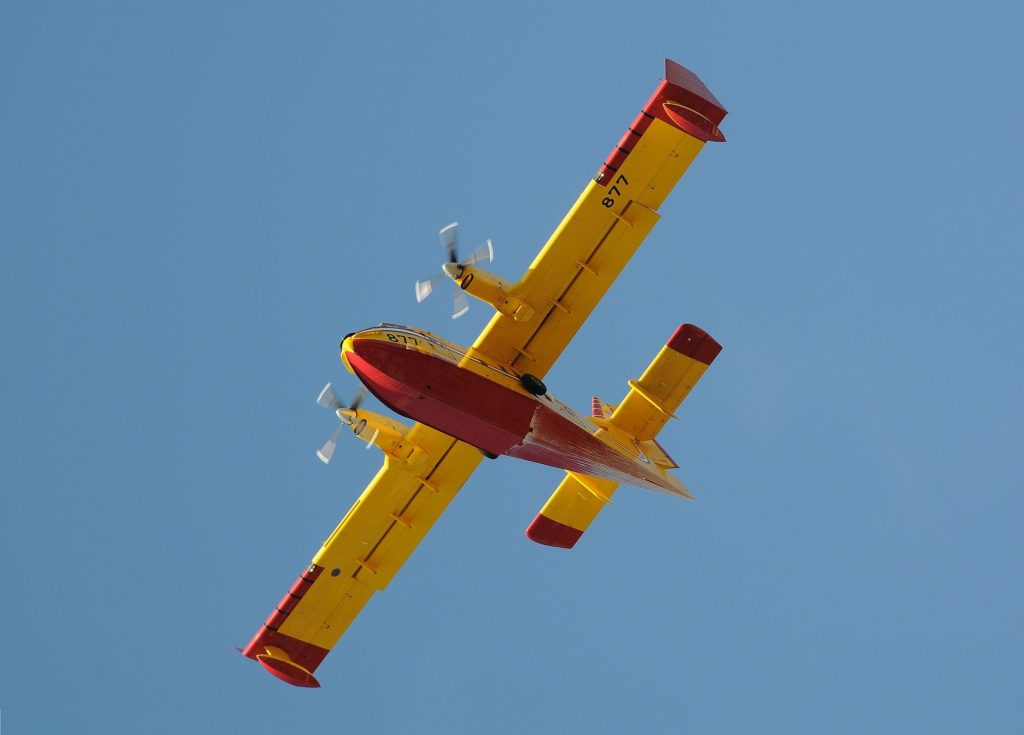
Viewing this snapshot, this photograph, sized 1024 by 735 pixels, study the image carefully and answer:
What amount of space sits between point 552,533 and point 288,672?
7.85 metres

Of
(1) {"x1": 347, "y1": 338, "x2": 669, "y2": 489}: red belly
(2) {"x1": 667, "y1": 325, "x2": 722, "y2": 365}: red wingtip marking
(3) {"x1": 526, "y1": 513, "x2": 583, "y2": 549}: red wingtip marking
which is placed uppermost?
(2) {"x1": 667, "y1": 325, "x2": 722, "y2": 365}: red wingtip marking

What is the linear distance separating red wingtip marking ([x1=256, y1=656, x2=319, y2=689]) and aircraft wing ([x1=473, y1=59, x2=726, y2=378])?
34.2ft

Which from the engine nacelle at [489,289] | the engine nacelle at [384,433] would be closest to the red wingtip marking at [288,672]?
the engine nacelle at [384,433]

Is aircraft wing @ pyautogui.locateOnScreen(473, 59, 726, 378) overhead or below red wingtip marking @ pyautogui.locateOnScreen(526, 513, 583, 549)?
overhead

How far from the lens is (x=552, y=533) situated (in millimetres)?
37312

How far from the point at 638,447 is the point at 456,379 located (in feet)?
19.9

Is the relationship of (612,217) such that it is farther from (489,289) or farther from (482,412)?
(482,412)

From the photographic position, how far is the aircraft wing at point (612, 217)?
32.3 m

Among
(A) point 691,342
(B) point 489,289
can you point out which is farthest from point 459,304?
(A) point 691,342

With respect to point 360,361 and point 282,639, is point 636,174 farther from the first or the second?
point 282,639

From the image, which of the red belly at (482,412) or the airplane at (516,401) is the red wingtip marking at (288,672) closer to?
the airplane at (516,401)

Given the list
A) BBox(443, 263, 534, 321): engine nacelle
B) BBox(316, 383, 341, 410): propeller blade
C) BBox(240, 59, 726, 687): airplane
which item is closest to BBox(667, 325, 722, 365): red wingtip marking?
BBox(240, 59, 726, 687): airplane

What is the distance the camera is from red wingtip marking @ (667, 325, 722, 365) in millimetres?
35094

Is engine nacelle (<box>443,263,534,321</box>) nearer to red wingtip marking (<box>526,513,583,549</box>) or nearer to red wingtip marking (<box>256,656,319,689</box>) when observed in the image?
red wingtip marking (<box>526,513,583,549</box>)
